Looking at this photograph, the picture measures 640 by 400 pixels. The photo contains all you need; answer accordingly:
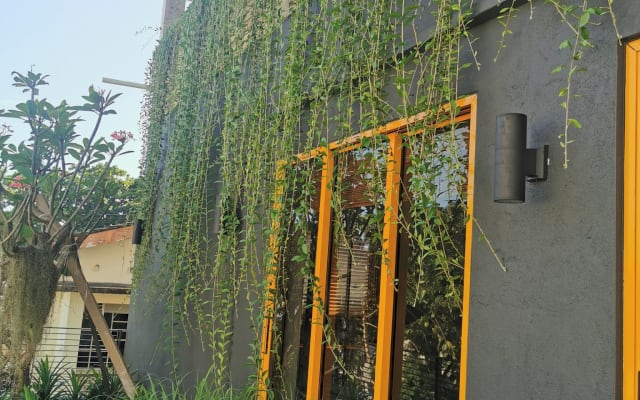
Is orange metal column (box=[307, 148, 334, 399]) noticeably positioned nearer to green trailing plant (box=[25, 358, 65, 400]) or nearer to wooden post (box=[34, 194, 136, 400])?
wooden post (box=[34, 194, 136, 400])

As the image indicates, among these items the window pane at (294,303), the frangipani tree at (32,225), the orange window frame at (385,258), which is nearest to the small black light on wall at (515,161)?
the orange window frame at (385,258)

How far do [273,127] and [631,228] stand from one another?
2387 mm

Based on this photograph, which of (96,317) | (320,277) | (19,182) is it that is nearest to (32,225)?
(19,182)

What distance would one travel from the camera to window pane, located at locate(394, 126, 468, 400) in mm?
2453

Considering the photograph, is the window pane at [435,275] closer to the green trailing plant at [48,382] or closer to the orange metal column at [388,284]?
the orange metal column at [388,284]

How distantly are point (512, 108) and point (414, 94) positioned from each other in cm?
67

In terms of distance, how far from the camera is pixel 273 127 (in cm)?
379

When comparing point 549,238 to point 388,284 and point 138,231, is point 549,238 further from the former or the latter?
point 138,231

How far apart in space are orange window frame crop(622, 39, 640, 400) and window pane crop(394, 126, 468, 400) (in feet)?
2.09

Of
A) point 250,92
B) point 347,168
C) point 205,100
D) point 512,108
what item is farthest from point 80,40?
point 512,108

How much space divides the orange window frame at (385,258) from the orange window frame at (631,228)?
64 centimetres

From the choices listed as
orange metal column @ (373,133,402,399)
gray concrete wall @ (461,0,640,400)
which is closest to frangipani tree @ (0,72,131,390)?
orange metal column @ (373,133,402,399)

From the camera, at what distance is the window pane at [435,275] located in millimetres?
2453

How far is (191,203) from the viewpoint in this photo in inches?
197
